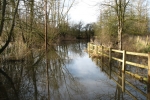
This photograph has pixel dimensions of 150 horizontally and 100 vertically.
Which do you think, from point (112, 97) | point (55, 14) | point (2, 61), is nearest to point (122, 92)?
point (112, 97)

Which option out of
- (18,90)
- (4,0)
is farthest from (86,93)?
(4,0)

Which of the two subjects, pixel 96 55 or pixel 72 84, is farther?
pixel 96 55

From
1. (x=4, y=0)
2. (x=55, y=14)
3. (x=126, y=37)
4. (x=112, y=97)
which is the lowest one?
(x=112, y=97)

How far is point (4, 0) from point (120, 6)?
879cm

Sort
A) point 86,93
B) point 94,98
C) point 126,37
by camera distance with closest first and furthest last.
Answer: point 94,98 < point 86,93 < point 126,37

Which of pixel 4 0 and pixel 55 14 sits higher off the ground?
pixel 55 14

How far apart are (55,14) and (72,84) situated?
28459 millimetres

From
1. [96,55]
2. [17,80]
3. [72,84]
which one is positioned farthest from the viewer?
[96,55]

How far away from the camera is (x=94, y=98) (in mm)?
5902

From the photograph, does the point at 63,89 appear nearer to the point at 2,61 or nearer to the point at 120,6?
the point at 2,61

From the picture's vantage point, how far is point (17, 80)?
8.56 meters

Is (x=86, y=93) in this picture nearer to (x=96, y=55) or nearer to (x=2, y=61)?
(x=2, y=61)

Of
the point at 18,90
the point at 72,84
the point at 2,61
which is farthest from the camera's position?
the point at 2,61

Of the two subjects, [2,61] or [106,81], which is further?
[2,61]
